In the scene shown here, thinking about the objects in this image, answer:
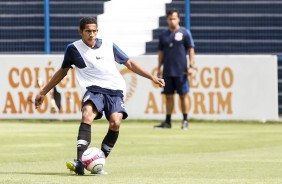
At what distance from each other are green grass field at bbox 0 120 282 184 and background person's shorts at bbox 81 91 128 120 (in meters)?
0.63

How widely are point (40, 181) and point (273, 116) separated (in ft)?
40.4

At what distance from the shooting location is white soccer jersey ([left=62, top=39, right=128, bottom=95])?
11836 millimetres

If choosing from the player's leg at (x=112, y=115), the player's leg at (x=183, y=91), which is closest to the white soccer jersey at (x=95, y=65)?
the player's leg at (x=112, y=115)

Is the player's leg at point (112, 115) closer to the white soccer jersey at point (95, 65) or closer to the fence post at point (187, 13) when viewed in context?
the white soccer jersey at point (95, 65)

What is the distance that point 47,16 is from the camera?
2450 centimetres

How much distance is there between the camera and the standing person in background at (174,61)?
20188mm

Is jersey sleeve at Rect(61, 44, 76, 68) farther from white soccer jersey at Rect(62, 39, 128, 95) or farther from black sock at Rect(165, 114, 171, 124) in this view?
black sock at Rect(165, 114, 171, 124)

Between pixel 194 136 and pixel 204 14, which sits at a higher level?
pixel 204 14

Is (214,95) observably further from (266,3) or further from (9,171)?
(9,171)

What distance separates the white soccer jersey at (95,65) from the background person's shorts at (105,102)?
95 mm

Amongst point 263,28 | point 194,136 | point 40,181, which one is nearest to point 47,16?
point 263,28

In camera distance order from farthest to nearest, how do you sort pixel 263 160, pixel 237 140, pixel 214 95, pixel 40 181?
pixel 214 95, pixel 237 140, pixel 263 160, pixel 40 181

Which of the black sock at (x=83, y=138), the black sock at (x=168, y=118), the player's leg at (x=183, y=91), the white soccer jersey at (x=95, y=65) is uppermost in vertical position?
the white soccer jersey at (x=95, y=65)

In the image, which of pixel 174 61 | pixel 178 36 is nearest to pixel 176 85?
pixel 174 61
